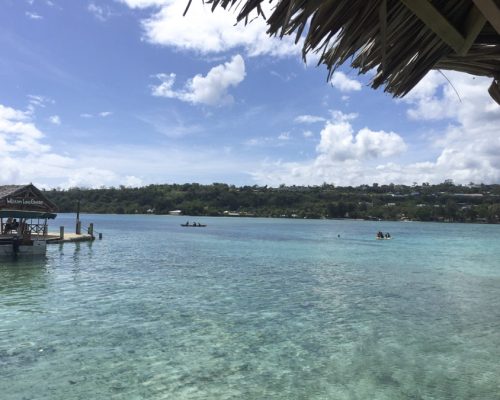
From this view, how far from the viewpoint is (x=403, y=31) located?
292 centimetres

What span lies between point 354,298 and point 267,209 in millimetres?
176512

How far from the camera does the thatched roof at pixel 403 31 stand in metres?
2.59

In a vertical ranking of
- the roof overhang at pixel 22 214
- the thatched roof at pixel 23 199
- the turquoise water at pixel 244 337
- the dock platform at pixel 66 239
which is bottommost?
the turquoise water at pixel 244 337

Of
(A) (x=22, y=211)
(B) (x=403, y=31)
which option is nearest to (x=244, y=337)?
(B) (x=403, y=31)

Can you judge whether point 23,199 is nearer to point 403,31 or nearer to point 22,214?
point 22,214

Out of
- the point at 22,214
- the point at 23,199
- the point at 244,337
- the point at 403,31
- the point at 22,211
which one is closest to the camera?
the point at 403,31

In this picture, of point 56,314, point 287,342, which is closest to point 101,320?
point 56,314

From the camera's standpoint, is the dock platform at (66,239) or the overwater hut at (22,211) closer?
the overwater hut at (22,211)

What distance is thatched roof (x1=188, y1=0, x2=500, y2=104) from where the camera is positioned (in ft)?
8.48

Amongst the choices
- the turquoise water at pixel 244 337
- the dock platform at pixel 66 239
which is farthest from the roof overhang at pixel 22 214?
the turquoise water at pixel 244 337

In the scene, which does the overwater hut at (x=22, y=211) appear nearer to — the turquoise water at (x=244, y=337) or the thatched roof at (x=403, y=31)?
the turquoise water at (x=244, y=337)

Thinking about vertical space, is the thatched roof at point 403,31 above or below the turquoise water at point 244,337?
above

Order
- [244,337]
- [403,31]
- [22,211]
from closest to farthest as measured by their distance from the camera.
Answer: [403,31] < [244,337] < [22,211]

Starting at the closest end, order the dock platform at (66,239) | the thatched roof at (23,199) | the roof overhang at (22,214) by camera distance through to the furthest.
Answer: the thatched roof at (23,199) → the roof overhang at (22,214) → the dock platform at (66,239)
